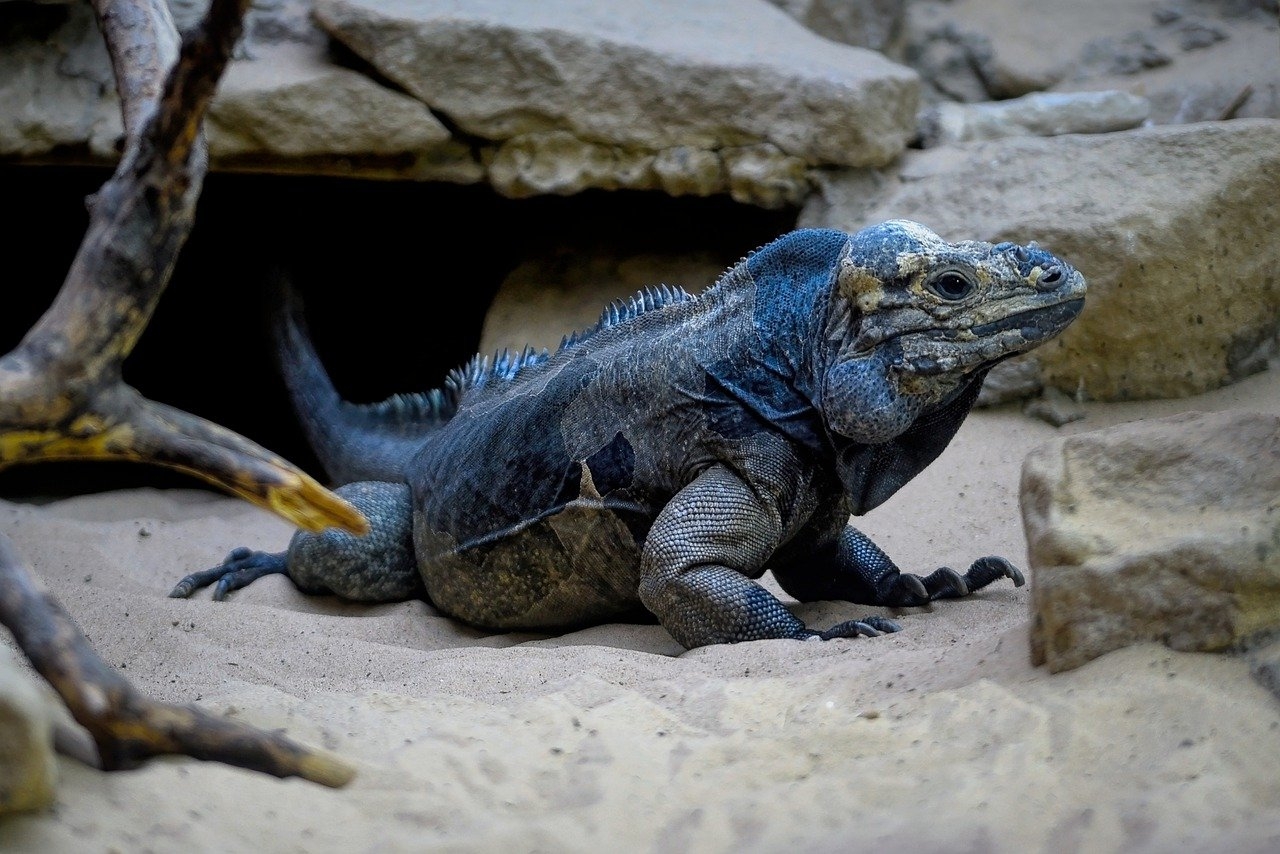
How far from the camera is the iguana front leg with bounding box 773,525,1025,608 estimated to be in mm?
5055

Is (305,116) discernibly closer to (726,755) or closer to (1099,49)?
(726,755)

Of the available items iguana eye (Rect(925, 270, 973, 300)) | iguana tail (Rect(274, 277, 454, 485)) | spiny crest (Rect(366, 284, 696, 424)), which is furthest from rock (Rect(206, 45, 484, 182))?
iguana eye (Rect(925, 270, 973, 300))

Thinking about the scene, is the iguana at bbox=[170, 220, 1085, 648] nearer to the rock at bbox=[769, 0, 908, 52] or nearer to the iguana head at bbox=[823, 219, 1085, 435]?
the iguana head at bbox=[823, 219, 1085, 435]

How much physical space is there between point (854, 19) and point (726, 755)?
851cm

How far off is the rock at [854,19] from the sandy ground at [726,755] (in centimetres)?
659

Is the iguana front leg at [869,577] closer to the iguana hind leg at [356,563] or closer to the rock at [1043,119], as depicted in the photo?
the iguana hind leg at [356,563]

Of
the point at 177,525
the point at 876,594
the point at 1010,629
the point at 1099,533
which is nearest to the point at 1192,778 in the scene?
the point at 1099,533

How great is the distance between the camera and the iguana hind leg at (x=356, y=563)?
6066 millimetres

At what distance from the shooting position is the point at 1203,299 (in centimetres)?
688

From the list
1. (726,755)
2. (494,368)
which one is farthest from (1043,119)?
(726,755)

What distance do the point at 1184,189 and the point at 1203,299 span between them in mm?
608

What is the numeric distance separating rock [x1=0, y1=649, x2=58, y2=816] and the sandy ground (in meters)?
0.05

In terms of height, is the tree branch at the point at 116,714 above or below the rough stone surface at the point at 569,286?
above

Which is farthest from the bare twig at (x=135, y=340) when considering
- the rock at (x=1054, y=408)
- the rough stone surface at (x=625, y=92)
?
the rock at (x=1054, y=408)
